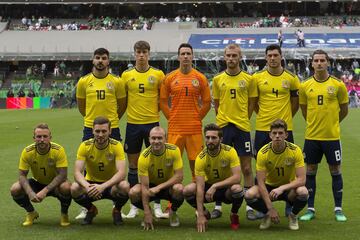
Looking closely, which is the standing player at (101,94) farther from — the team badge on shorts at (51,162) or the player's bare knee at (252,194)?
the player's bare knee at (252,194)

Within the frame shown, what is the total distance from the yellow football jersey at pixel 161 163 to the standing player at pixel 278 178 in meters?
0.89

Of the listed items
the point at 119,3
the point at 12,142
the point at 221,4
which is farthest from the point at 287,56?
the point at 12,142

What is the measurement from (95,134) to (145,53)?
137cm

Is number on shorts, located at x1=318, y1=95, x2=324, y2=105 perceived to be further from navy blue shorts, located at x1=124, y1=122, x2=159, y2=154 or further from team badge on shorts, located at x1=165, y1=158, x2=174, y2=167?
navy blue shorts, located at x1=124, y1=122, x2=159, y2=154

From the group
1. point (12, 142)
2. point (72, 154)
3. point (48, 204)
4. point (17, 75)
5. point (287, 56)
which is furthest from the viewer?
point (17, 75)

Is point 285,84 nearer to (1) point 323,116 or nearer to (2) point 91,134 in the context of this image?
(1) point 323,116

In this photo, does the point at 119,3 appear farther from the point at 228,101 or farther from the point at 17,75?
the point at 228,101

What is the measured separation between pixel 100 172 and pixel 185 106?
143 cm

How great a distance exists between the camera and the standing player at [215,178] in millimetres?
7035

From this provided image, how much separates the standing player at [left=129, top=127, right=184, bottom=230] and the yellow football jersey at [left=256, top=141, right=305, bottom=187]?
3.06 ft

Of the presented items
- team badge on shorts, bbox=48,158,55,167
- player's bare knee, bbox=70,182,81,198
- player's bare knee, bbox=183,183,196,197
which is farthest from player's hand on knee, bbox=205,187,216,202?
team badge on shorts, bbox=48,158,55,167

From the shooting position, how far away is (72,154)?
14234 mm

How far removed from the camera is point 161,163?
23.9 ft

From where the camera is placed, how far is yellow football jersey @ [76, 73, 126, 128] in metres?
8.00
